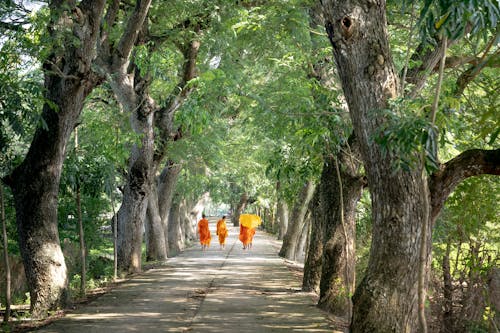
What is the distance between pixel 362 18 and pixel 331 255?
218 inches

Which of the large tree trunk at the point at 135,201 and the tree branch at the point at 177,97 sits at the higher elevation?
the tree branch at the point at 177,97

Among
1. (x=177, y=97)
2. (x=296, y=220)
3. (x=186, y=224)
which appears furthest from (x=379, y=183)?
(x=186, y=224)

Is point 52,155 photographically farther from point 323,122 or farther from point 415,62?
point 415,62

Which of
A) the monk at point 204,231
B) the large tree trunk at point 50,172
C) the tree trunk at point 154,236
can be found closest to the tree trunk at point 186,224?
the monk at point 204,231

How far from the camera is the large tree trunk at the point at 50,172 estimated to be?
10.5m

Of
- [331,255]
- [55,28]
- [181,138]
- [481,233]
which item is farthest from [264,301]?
[181,138]

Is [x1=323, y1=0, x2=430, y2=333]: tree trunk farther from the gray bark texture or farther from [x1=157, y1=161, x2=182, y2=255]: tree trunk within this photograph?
the gray bark texture

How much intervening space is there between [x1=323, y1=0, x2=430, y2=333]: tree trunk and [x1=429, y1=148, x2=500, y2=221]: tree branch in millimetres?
486

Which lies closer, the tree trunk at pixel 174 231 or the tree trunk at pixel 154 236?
the tree trunk at pixel 154 236

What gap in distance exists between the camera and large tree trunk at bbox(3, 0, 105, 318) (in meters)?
10.5

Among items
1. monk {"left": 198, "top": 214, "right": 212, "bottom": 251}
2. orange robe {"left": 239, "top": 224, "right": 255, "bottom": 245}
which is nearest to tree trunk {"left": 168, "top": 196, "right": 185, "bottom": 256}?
monk {"left": 198, "top": 214, "right": 212, "bottom": 251}

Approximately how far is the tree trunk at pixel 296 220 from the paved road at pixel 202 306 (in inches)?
200

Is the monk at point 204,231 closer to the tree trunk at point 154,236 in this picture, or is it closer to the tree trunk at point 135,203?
the tree trunk at point 154,236

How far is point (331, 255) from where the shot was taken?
11.5 meters
